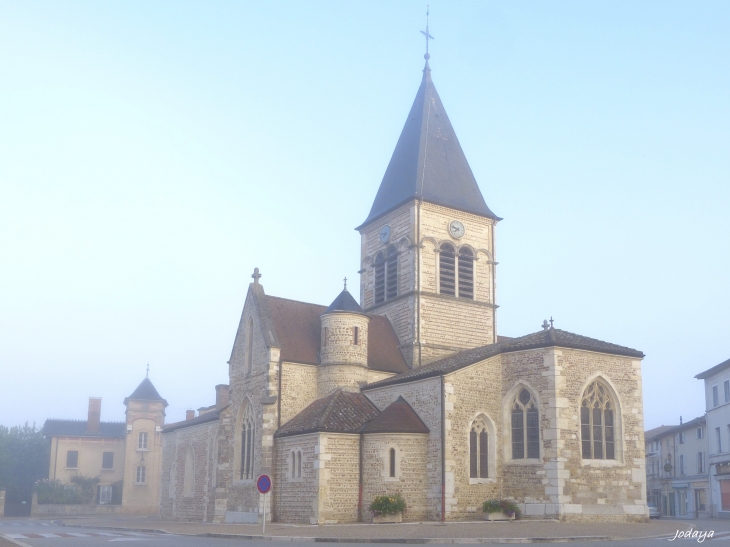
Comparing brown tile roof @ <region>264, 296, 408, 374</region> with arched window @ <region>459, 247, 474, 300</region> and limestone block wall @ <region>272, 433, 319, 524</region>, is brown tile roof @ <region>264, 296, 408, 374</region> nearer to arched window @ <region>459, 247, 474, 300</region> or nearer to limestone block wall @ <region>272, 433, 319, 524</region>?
limestone block wall @ <region>272, 433, 319, 524</region>

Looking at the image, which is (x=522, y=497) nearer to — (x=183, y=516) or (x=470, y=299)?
(x=470, y=299)

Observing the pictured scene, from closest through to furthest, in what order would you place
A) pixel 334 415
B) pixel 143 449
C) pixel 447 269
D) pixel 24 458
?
pixel 334 415 → pixel 447 269 → pixel 143 449 → pixel 24 458

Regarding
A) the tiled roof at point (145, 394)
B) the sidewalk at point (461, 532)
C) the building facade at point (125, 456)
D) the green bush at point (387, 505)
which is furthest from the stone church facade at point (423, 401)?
the tiled roof at point (145, 394)

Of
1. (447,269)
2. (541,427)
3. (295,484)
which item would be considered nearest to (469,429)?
(541,427)

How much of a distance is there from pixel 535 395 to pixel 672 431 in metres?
33.4

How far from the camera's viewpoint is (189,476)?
38.2 meters

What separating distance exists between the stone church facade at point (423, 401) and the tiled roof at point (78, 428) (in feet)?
96.8

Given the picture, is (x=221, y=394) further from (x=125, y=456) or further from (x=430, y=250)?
(x=125, y=456)

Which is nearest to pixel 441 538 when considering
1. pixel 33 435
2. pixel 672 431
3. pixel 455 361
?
pixel 455 361

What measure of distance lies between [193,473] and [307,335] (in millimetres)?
10937

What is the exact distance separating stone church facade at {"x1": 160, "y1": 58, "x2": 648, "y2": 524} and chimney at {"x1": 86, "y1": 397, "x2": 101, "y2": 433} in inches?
1157

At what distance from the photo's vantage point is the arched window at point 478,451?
26656 millimetres

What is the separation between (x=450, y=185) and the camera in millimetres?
36875

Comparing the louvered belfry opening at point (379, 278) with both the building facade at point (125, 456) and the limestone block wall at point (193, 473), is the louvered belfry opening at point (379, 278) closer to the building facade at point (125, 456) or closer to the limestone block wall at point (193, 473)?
the limestone block wall at point (193, 473)
